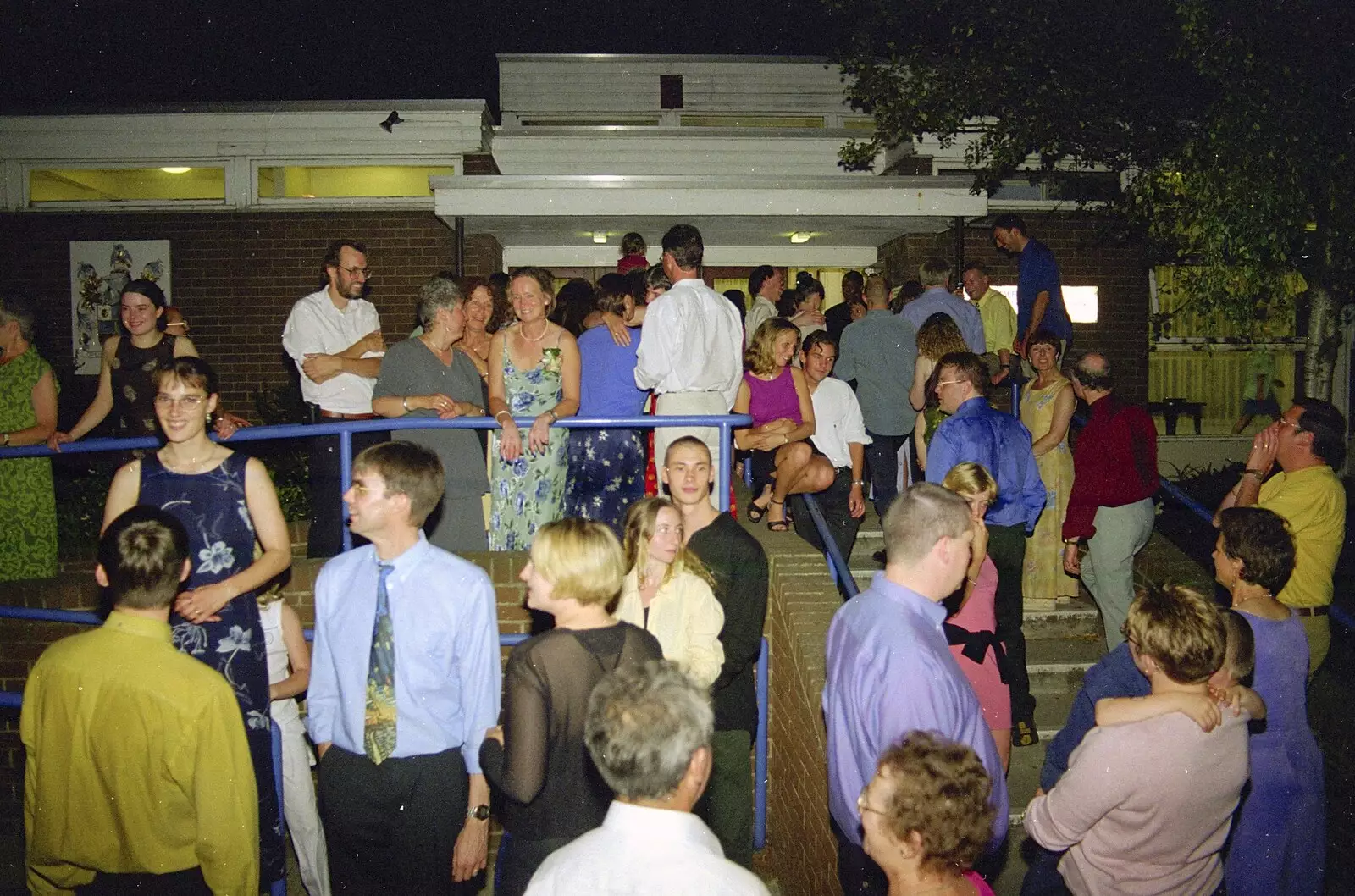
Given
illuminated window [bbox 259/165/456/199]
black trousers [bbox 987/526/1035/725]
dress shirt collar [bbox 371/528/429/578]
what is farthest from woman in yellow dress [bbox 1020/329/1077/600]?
illuminated window [bbox 259/165/456/199]

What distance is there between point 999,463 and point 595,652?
10.5 ft

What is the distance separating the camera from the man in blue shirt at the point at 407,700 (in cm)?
356

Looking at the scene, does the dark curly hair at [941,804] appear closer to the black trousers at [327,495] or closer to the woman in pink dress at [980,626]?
the woman in pink dress at [980,626]

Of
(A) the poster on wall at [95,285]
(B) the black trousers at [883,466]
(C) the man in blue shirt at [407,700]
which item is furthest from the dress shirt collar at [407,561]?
(A) the poster on wall at [95,285]

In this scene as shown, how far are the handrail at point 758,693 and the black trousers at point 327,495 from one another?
504mm

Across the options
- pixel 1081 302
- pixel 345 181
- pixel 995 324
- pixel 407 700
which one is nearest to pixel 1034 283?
pixel 995 324

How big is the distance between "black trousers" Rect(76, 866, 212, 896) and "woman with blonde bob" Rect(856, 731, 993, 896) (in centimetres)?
222

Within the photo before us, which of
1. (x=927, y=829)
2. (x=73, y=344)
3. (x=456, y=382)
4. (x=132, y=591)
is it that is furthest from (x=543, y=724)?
(x=73, y=344)

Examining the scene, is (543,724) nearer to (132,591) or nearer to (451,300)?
(132,591)

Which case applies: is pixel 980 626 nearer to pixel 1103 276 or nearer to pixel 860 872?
pixel 860 872

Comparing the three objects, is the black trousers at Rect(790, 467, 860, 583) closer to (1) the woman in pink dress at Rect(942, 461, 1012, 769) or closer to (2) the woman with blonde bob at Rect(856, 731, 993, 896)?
(1) the woman in pink dress at Rect(942, 461, 1012, 769)

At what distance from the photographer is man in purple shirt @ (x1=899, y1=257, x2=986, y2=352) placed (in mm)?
7883

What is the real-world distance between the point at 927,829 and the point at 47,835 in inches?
106

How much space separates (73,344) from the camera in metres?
12.3
